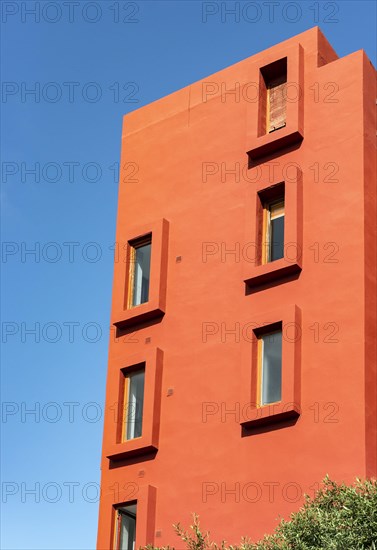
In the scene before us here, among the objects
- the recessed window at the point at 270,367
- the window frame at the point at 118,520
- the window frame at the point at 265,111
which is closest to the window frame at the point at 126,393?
the window frame at the point at 118,520

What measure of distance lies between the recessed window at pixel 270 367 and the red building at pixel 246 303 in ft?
0.14

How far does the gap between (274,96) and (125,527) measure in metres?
11.0

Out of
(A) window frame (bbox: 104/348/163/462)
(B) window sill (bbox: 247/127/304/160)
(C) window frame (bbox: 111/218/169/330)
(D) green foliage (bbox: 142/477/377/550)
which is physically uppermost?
(B) window sill (bbox: 247/127/304/160)

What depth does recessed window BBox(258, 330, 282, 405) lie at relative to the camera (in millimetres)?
24828

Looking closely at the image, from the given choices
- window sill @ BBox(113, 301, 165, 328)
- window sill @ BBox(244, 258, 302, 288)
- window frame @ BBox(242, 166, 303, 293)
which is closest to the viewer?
window sill @ BBox(244, 258, 302, 288)

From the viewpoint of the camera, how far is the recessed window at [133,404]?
27.2m

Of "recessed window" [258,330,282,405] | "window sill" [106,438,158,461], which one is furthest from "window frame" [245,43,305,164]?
"window sill" [106,438,158,461]

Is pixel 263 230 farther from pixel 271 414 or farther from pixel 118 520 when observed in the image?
pixel 118 520

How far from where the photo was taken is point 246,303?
2600 centimetres

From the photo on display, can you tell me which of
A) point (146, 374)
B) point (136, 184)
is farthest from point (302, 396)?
point (136, 184)

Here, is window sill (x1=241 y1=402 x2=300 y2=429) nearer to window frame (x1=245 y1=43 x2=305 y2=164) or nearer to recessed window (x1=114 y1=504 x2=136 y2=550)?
recessed window (x1=114 y1=504 x2=136 y2=550)

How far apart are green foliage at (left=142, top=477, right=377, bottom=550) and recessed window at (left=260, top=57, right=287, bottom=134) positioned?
373 inches

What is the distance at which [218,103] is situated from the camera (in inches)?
1150

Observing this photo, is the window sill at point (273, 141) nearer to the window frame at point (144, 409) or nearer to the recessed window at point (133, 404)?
the window frame at point (144, 409)
